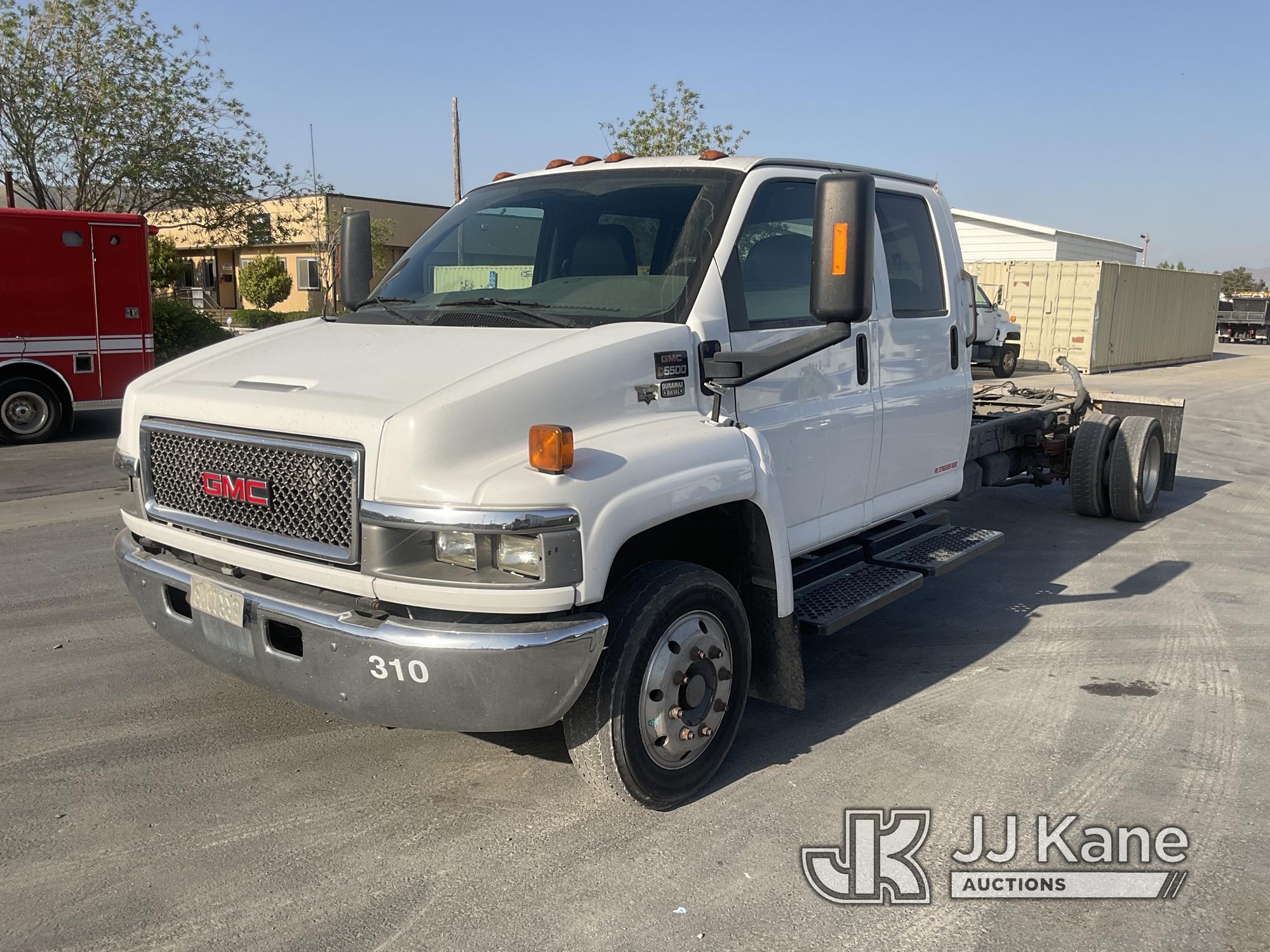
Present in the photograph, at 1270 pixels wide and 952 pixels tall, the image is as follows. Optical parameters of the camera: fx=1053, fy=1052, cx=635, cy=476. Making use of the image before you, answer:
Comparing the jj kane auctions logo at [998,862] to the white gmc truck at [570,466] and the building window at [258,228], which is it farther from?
the building window at [258,228]

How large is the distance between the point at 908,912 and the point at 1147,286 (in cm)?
3122

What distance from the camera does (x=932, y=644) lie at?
224 inches

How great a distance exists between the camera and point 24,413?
12.7 m

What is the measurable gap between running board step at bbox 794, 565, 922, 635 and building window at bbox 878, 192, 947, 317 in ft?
4.11

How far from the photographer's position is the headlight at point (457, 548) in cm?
313

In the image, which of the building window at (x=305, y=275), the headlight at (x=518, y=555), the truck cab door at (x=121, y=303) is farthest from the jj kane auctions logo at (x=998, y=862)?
the building window at (x=305, y=275)

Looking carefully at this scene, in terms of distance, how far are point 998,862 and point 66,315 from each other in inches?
505

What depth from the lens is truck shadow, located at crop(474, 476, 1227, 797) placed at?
4.39m

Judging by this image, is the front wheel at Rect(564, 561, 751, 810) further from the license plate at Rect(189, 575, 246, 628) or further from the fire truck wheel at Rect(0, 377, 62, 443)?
the fire truck wheel at Rect(0, 377, 62, 443)

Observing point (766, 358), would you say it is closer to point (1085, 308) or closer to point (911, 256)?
point (911, 256)

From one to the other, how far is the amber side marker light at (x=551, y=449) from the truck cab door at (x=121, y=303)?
11.9 m

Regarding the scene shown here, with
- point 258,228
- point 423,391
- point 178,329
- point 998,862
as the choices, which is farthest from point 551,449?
point 258,228

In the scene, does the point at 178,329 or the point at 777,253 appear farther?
the point at 178,329

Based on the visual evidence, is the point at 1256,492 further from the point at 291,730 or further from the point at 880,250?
the point at 291,730
